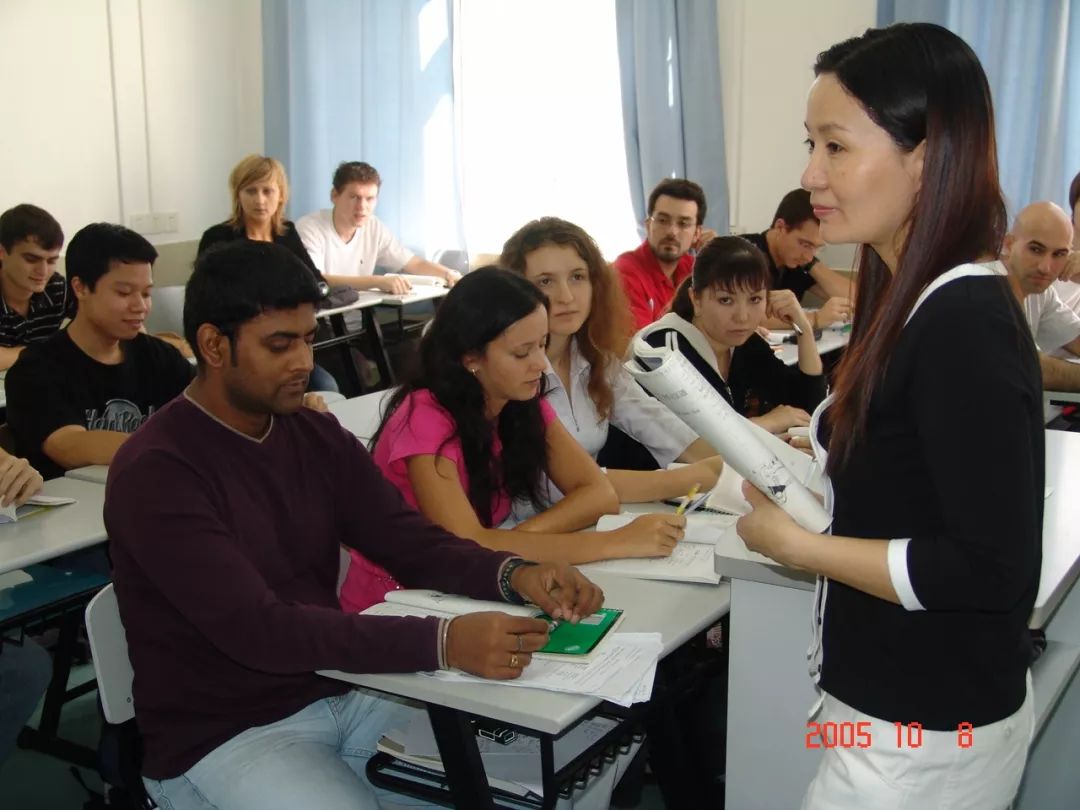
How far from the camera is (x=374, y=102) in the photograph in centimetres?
644

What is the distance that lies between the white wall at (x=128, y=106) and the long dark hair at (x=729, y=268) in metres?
3.66

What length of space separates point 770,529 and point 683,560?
79cm

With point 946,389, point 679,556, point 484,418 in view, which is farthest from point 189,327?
point 946,389

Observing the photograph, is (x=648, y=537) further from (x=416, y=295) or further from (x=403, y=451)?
(x=416, y=295)

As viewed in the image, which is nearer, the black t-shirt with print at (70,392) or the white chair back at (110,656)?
the white chair back at (110,656)

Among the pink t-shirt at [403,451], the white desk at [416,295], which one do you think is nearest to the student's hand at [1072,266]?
the pink t-shirt at [403,451]

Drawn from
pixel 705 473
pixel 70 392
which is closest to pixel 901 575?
pixel 705 473

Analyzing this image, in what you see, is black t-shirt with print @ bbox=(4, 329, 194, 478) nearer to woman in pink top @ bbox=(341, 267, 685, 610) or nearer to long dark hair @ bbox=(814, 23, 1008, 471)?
woman in pink top @ bbox=(341, 267, 685, 610)

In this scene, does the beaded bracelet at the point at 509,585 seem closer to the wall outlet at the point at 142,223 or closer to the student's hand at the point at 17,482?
the student's hand at the point at 17,482

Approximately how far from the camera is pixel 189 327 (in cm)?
170

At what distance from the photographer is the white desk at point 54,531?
82.8 inches

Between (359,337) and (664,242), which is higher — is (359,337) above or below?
below

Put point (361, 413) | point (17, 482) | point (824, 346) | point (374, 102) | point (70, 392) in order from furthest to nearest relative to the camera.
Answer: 1. point (374, 102)
2. point (824, 346)
3. point (361, 413)
4. point (70, 392)
5. point (17, 482)

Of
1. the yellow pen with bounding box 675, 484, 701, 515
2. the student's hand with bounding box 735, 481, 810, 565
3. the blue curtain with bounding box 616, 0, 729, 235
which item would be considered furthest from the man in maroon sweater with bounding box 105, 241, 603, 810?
the blue curtain with bounding box 616, 0, 729, 235
